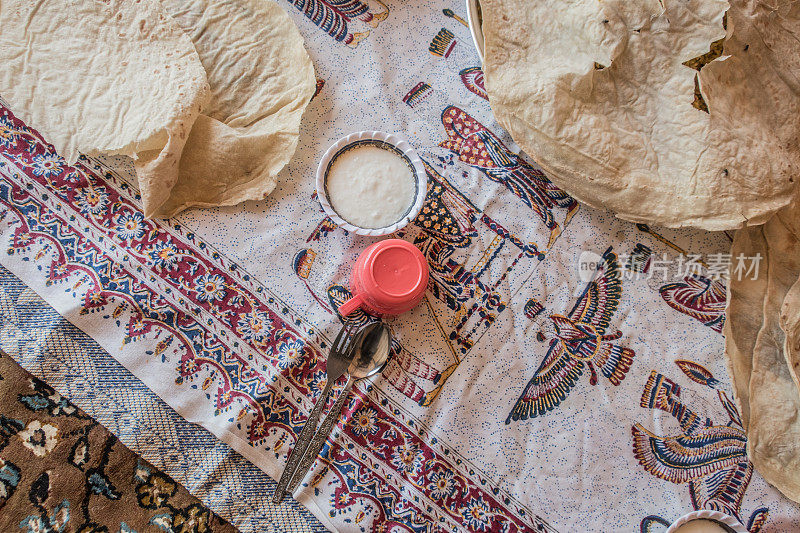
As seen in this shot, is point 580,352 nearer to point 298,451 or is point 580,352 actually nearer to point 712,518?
point 712,518

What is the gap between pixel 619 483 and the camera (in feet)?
3.42

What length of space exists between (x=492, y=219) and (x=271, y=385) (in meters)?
0.58

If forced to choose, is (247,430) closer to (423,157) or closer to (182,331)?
(182,331)

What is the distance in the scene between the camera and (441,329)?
1076 mm

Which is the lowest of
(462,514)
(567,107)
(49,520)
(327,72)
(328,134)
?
(49,520)

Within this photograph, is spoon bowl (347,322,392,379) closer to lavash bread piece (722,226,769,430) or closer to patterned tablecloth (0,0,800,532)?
patterned tablecloth (0,0,800,532)

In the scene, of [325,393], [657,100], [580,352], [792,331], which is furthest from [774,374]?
[325,393]

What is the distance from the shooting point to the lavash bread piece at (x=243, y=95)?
3.40ft

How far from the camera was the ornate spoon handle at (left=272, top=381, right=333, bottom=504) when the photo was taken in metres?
0.98

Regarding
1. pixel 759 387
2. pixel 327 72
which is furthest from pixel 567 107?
pixel 759 387

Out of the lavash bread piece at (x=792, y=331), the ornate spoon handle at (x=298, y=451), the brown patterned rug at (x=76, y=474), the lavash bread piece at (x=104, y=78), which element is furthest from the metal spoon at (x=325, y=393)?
the lavash bread piece at (x=792, y=331)

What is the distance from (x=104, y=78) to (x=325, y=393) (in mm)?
752

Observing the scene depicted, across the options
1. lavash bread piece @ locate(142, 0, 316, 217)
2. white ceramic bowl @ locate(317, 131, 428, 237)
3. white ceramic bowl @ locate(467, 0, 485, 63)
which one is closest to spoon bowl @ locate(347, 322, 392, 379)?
white ceramic bowl @ locate(317, 131, 428, 237)

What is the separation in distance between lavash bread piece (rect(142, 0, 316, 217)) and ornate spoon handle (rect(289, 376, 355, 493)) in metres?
0.43
